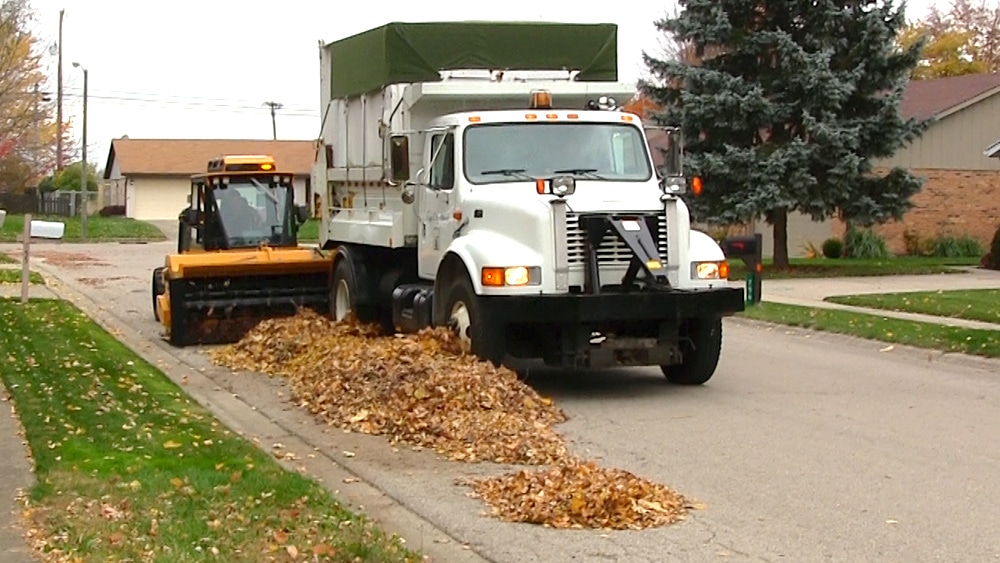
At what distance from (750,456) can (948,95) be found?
3352 cm

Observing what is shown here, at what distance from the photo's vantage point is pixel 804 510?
28.1 feet

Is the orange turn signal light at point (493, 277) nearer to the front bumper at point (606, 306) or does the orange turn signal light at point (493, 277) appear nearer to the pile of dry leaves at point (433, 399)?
the front bumper at point (606, 306)

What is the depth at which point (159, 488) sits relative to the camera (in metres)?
8.66

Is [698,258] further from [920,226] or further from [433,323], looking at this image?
[920,226]

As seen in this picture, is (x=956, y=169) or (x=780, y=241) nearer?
(x=780, y=241)

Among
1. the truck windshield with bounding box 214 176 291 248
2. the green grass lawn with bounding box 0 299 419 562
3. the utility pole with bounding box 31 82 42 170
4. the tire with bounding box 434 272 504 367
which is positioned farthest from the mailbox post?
the utility pole with bounding box 31 82 42 170

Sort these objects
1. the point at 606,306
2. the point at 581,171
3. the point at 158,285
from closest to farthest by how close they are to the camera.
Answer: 1. the point at 606,306
2. the point at 581,171
3. the point at 158,285

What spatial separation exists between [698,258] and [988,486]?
14.8ft

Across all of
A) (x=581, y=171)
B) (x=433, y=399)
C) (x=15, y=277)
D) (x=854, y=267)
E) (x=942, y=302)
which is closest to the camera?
(x=433, y=399)

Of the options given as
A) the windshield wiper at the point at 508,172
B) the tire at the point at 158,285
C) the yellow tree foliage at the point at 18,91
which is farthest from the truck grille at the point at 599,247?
the yellow tree foliage at the point at 18,91

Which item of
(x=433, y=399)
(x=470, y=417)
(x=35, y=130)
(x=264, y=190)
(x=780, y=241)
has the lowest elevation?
(x=470, y=417)

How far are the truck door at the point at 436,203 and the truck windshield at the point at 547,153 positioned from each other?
310mm

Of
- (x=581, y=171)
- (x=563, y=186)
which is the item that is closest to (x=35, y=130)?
(x=581, y=171)

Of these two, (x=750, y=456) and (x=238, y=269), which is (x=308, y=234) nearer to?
(x=238, y=269)
